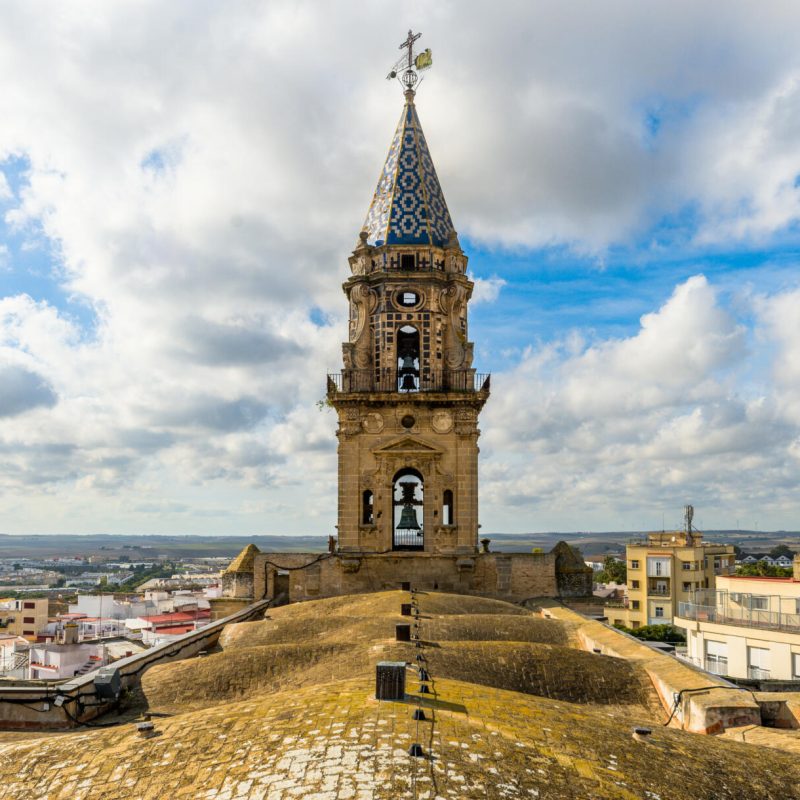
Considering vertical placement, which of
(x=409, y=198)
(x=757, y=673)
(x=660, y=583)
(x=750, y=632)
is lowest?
(x=757, y=673)

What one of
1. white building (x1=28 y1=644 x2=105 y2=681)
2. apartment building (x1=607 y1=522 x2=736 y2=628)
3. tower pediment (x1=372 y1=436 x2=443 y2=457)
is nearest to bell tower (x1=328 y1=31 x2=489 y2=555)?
tower pediment (x1=372 y1=436 x2=443 y2=457)

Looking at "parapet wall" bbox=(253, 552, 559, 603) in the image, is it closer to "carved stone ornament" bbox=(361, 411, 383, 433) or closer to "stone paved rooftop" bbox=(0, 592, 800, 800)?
"carved stone ornament" bbox=(361, 411, 383, 433)

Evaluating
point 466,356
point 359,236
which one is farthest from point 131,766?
point 359,236

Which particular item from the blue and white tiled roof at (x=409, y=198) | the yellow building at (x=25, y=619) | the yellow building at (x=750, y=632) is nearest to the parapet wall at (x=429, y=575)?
the yellow building at (x=750, y=632)

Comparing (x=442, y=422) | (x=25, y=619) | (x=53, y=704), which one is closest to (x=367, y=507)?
(x=442, y=422)

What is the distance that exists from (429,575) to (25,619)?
2023 inches

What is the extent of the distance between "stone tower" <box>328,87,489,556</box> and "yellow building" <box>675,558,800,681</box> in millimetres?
8886

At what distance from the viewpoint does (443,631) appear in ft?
70.0

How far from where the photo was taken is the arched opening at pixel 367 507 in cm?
3388

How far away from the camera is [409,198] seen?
1438 inches

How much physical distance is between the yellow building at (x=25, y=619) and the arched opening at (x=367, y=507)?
42.7 meters

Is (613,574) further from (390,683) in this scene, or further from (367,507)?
(390,683)

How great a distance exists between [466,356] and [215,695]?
20633mm

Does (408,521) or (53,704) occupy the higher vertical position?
(408,521)
